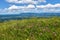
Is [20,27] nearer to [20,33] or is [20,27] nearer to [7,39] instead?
[20,33]

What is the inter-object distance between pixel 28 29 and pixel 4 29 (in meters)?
1.63

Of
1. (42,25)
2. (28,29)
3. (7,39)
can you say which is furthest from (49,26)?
(7,39)

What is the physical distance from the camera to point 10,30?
44.7 ft

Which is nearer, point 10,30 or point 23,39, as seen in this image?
point 23,39

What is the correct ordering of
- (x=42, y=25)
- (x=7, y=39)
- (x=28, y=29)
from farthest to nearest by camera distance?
(x=42, y=25)
(x=28, y=29)
(x=7, y=39)

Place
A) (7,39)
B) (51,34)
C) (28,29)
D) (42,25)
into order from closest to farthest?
(7,39)
(51,34)
(28,29)
(42,25)

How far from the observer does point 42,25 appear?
1464cm

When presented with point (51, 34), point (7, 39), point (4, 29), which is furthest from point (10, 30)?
point (51, 34)

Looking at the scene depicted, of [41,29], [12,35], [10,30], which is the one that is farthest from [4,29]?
[41,29]

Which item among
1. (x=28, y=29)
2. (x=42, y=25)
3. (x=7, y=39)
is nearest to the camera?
(x=7, y=39)

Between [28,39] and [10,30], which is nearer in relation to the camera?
[28,39]

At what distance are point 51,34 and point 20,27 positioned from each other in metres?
2.31

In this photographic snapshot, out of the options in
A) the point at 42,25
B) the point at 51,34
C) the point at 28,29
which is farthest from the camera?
the point at 42,25

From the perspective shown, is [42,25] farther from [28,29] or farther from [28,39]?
[28,39]
